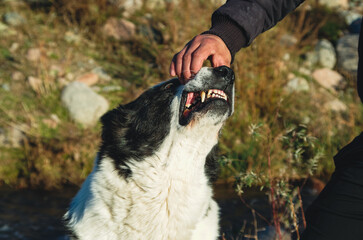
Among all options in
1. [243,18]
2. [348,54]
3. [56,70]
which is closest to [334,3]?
[348,54]

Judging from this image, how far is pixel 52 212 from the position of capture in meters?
4.32

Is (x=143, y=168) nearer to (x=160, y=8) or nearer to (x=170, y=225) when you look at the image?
(x=170, y=225)

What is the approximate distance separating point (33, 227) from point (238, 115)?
299 cm

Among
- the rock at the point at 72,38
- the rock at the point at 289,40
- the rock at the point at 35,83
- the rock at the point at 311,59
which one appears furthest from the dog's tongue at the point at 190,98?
the rock at the point at 311,59

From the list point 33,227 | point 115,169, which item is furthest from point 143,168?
point 33,227

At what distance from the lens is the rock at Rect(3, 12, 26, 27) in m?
7.20

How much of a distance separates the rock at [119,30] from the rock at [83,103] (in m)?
1.83

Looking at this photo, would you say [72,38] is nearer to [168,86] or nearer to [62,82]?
[62,82]

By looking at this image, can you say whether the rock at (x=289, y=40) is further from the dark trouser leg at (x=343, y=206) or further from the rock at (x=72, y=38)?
the dark trouser leg at (x=343, y=206)

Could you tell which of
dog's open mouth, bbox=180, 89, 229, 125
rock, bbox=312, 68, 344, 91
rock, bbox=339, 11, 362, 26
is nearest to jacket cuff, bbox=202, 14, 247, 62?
dog's open mouth, bbox=180, 89, 229, 125

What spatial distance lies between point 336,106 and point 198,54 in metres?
5.31

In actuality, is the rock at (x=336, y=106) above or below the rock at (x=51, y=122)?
below

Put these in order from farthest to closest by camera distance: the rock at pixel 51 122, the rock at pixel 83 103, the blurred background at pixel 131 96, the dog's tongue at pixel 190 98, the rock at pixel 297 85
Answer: the rock at pixel 297 85, the rock at pixel 83 103, the rock at pixel 51 122, the blurred background at pixel 131 96, the dog's tongue at pixel 190 98

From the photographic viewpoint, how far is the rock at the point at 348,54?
7348mm
